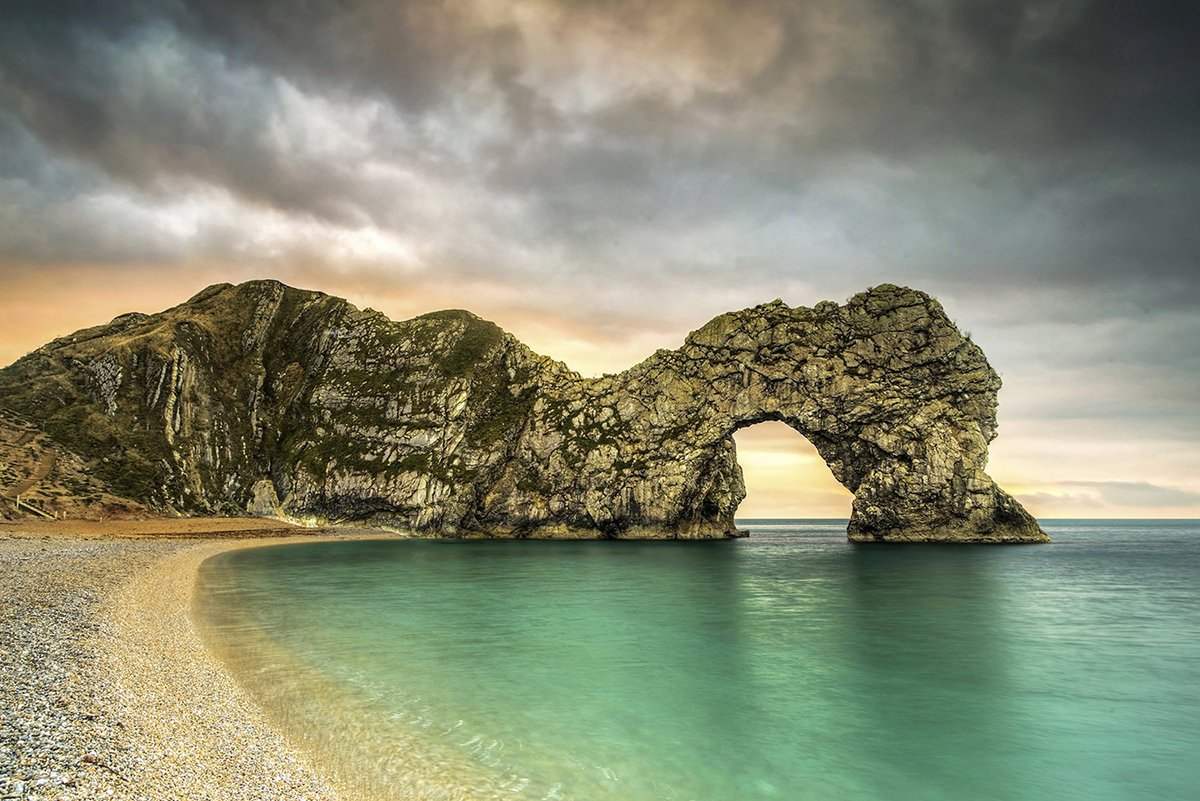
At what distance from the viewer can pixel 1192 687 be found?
843 inches

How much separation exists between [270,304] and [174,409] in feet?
121

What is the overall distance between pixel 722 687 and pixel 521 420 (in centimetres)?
9237

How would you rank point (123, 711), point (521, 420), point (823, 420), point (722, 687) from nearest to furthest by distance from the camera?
1. point (123, 711)
2. point (722, 687)
3. point (823, 420)
4. point (521, 420)

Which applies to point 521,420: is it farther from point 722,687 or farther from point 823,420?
point 722,687

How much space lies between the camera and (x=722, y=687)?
19.4 metres

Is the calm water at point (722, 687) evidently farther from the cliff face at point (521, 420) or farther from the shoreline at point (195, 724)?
the cliff face at point (521, 420)

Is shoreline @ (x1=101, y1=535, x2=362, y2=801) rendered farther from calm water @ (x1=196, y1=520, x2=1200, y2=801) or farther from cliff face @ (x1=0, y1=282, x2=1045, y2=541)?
cliff face @ (x1=0, y1=282, x2=1045, y2=541)

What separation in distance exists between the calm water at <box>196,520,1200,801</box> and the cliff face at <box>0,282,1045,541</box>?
165 ft

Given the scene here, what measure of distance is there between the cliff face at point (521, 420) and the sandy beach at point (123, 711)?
75.2 m

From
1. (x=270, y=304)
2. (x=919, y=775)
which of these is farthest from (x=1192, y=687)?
(x=270, y=304)

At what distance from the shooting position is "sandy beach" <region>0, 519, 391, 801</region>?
31.0 feet

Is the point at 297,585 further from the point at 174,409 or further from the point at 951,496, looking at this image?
the point at 174,409

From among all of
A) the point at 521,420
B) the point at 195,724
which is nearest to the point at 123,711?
the point at 195,724

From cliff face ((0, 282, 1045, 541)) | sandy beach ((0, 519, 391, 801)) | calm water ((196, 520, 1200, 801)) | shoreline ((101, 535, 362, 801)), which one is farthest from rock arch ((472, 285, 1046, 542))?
shoreline ((101, 535, 362, 801))
